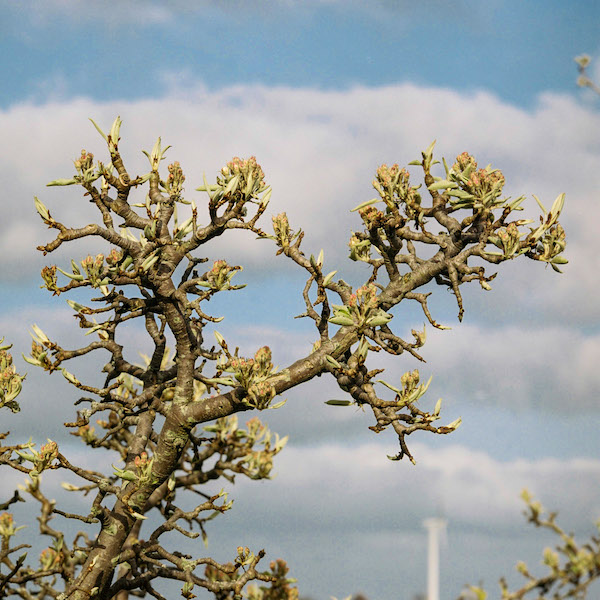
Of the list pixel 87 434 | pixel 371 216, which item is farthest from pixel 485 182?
pixel 87 434

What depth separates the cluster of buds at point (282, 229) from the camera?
8812mm

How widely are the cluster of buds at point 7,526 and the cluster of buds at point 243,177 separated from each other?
4.83 metres

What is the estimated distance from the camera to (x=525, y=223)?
8.93m

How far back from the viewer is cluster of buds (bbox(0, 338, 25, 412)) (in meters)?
9.12

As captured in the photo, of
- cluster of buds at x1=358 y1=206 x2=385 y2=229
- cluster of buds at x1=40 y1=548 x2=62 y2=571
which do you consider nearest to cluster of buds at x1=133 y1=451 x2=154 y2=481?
cluster of buds at x1=40 y1=548 x2=62 y2=571

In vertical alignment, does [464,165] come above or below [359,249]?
above

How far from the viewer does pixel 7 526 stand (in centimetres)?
1005

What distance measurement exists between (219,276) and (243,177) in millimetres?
1040

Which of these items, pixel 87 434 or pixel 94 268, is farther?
pixel 87 434

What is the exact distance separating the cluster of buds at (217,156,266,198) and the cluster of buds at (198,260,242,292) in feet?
2.51

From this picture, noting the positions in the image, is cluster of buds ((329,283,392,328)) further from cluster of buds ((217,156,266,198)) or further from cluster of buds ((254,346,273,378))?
cluster of buds ((217,156,266,198))

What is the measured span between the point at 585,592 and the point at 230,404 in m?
3.62

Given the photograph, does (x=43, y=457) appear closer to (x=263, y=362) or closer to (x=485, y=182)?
(x=263, y=362)

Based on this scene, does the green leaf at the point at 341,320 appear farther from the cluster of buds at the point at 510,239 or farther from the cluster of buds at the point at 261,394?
the cluster of buds at the point at 510,239
